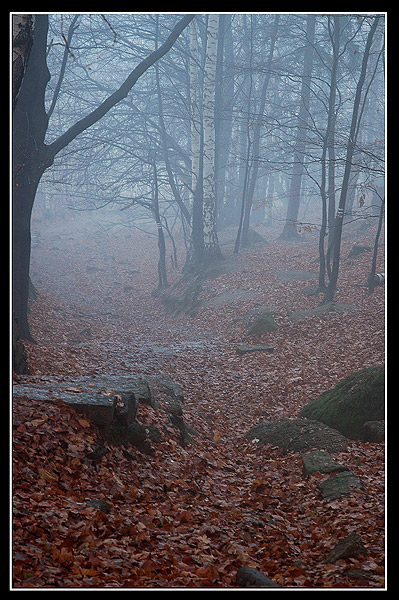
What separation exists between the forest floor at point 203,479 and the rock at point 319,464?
0.44 feet

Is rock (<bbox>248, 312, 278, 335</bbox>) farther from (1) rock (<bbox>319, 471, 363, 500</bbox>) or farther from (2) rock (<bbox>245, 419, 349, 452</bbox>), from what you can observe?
(1) rock (<bbox>319, 471, 363, 500</bbox>)

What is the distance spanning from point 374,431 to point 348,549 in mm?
2973

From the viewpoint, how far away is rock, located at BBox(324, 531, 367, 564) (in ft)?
12.9

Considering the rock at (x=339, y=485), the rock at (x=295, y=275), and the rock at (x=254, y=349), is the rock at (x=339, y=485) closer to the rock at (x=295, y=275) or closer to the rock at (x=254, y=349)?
the rock at (x=254, y=349)

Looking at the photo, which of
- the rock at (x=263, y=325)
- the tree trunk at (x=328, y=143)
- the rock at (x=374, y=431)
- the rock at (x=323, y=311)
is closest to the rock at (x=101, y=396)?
the rock at (x=374, y=431)

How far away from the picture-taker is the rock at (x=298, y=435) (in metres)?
6.66

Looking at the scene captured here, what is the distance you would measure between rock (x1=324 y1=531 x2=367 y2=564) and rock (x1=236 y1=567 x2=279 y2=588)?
2.29 feet

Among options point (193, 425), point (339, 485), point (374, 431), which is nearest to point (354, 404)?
point (374, 431)

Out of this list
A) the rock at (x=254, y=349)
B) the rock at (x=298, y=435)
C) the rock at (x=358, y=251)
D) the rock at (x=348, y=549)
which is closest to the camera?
the rock at (x=348, y=549)

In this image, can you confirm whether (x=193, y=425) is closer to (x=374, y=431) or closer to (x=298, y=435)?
(x=298, y=435)

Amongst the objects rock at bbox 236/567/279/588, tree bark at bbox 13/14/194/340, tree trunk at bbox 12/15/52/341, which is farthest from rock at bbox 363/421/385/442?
tree bark at bbox 13/14/194/340

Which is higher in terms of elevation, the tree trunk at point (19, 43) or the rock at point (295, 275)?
the tree trunk at point (19, 43)
